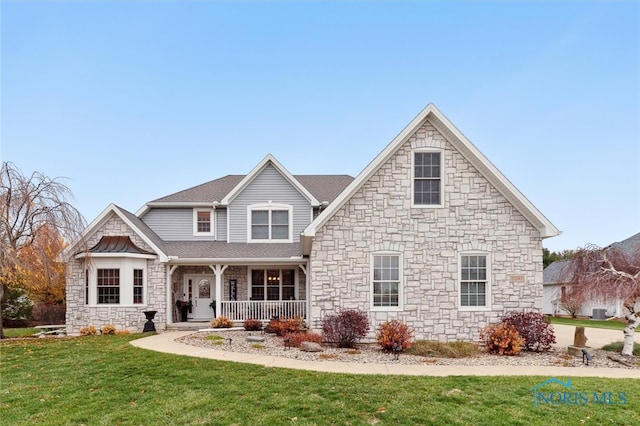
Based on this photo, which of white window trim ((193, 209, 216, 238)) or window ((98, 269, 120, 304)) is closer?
window ((98, 269, 120, 304))

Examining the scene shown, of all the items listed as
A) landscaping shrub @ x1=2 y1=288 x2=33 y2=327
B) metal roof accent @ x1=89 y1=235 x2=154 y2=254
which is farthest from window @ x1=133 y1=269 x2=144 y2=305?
landscaping shrub @ x1=2 y1=288 x2=33 y2=327

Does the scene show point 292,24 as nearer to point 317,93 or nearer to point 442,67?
point 317,93

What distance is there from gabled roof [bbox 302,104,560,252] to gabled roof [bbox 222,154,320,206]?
17.6 feet

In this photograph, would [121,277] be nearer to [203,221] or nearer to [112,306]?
[112,306]

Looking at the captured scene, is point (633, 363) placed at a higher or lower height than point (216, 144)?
lower

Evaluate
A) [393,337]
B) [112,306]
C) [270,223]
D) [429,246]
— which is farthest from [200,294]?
[429,246]

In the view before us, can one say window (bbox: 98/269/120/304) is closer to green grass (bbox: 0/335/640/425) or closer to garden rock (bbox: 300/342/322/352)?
green grass (bbox: 0/335/640/425)

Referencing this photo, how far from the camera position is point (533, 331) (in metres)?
10.7

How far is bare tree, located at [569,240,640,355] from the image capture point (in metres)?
9.63

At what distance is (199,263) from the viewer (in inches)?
619

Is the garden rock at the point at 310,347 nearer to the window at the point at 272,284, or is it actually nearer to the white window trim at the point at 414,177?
the white window trim at the point at 414,177

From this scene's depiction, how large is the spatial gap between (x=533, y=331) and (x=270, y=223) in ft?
36.5

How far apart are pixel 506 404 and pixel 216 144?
2206cm

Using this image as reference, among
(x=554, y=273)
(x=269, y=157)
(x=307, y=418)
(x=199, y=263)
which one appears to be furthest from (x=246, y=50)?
(x=554, y=273)
